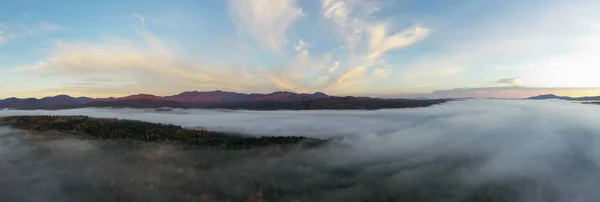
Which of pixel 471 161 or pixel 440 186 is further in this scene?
pixel 471 161

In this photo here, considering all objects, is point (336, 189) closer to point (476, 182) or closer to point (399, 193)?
point (399, 193)

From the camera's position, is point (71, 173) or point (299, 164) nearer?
point (71, 173)

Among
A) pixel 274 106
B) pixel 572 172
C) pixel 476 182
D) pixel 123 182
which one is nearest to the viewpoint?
pixel 123 182

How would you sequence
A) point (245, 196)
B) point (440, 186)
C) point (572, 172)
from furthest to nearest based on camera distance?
point (572, 172) < point (440, 186) < point (245, 196)

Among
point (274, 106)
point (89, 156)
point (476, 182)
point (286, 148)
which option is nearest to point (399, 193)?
point (476, 182)

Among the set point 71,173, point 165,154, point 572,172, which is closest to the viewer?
point 71,173

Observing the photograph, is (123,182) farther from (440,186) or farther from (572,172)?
(572,172)

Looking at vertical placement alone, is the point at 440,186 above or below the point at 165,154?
below

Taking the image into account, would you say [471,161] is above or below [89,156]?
below

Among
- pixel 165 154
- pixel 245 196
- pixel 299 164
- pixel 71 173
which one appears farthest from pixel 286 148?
pixel 71 173
